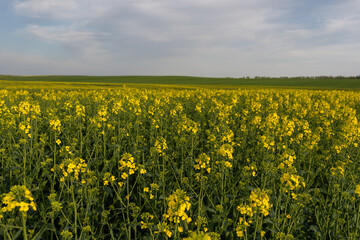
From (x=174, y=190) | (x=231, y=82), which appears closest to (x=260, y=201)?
(x=174, y=190)

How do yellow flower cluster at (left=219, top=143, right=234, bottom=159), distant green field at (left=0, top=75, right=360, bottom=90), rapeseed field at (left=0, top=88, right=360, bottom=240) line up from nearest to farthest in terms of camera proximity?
rapeseed field at (left=0, top=88, right=360, bottom=240) < yellow flower cluster at (left=219, top=143, right=234, bottom=159) < distant green field at (left=0, top=75, right=360, bottom=90)

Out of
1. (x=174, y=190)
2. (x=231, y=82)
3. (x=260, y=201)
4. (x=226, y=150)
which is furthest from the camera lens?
(x=231, y=82)

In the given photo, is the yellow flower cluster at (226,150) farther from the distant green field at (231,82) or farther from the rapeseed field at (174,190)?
the distant green field at (231,82)

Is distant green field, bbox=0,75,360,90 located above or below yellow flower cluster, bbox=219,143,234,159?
above

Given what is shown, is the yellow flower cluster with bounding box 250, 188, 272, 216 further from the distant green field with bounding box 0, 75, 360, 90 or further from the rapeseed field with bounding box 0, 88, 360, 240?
the distant green field with bounding box 0, 75, 360, 90

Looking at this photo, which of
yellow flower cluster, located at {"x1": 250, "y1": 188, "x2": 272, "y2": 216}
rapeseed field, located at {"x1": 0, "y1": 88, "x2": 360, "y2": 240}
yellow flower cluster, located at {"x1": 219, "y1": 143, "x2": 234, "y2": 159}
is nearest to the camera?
yellow flower cluster, located at {"x1": 250, "y1": 188, "x2": 272, "y2": 216}

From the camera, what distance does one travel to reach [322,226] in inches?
152

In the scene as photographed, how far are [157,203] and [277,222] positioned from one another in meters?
1.87

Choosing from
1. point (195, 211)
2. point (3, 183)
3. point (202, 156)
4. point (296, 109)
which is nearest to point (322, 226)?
point (195, 211)

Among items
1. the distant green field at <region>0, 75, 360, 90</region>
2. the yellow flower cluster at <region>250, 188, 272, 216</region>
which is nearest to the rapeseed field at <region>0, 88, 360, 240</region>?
the yellow flower cluster at <region>250, 188, 272, 216</region>

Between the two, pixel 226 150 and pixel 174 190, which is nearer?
pixel 226 150

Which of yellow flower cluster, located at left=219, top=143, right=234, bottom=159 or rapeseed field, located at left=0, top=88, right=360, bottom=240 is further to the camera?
yellow flower cluster, located at left=219, top=143, right=234, bottom=159

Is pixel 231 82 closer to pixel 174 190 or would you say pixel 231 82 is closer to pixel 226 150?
pixel 174 190

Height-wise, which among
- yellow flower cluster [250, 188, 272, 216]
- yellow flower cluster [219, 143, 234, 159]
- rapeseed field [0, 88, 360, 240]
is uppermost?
yellow flower cluster [219, 143, 234, 159]
